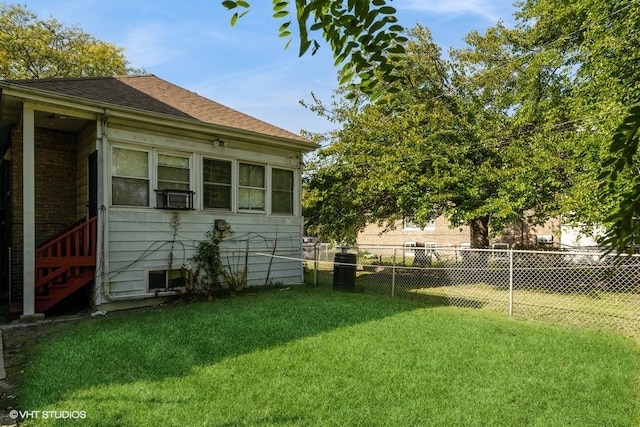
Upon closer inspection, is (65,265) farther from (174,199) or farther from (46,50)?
(46,50)

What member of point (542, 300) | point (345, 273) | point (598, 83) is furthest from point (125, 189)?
point (598, 83)

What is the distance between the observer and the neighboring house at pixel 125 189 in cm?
760

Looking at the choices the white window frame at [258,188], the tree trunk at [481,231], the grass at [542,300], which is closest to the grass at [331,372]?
the grass at [542,300]

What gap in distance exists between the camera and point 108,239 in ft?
26.3

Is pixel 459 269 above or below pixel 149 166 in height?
below

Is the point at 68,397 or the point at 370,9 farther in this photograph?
the point at 68,397

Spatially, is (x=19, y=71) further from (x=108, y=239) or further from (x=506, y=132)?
(x=506, y=132)

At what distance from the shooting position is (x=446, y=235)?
22312 millimetres

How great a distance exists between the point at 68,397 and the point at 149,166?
5.69 m

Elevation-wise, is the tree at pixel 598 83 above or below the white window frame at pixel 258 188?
above

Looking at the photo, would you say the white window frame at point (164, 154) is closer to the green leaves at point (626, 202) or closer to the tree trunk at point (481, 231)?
the green leaves at point (626, 202)

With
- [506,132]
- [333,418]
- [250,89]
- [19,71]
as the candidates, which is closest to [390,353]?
[333,418]

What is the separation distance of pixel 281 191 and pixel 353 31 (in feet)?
32.0

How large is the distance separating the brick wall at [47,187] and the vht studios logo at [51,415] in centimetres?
620
